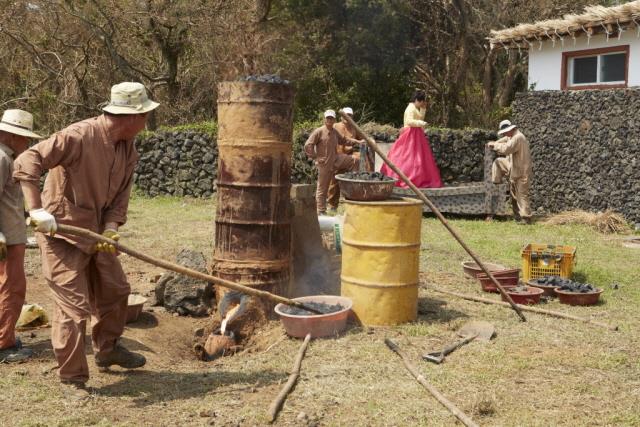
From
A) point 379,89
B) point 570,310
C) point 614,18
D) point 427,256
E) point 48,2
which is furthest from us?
point 379,89

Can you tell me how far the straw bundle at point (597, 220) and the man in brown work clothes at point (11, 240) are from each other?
10.3 m

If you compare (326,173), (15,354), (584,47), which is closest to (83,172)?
(15,354)

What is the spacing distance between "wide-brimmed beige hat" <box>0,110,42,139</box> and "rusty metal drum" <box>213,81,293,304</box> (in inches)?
69.6

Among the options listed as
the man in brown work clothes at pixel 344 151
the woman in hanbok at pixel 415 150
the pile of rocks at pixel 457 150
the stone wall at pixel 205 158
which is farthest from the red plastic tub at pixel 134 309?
the pile of rocks at pixel 457 150

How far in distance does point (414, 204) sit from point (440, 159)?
9.79 meters

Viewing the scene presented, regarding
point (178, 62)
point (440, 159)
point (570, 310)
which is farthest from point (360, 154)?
point (178, 62)

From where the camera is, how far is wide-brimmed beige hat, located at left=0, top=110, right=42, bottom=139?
5.73m

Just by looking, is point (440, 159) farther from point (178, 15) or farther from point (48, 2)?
point (48, 2)

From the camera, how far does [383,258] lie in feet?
21.6

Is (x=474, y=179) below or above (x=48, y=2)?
below

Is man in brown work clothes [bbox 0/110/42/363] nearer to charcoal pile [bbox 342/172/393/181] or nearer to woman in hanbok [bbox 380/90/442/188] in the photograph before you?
charcoal pile [bbox 342/172/393/181]

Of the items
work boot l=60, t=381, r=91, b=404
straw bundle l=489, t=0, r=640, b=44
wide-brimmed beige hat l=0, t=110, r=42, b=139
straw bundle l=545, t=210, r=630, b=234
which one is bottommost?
work boot l=60, t=381, r=91, b=404

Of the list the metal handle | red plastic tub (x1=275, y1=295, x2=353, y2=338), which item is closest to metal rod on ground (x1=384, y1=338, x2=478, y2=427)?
the metal handle

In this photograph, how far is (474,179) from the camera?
1636 cm
